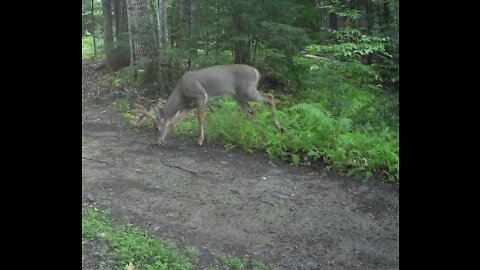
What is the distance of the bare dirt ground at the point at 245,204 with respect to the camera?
565 centimetres

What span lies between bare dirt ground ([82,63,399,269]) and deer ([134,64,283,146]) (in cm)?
54

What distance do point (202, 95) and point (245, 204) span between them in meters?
3.57

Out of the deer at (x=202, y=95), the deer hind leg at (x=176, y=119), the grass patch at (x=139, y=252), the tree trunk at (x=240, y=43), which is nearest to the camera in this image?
the grass patch at (x=139, y=252)

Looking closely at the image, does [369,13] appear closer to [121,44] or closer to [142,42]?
[142,42]

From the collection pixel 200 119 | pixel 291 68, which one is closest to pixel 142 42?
pixel 291 68

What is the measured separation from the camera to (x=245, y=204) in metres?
6.86

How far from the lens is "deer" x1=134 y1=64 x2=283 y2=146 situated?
9688 mm

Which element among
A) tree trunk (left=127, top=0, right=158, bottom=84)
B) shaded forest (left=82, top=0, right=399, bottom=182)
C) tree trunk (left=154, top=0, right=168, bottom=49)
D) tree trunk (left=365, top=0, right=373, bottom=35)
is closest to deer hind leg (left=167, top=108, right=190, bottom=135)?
shaded forest (left=82, top=0, right=399, bottom=182)

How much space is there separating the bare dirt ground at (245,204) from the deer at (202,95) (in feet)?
1.78

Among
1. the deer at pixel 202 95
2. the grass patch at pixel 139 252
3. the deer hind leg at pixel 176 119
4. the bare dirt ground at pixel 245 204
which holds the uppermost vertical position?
the deer at pixel 202 95

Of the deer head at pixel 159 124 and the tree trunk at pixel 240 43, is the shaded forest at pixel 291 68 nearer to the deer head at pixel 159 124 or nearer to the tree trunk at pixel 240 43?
the tree trunk at pixel 240 43

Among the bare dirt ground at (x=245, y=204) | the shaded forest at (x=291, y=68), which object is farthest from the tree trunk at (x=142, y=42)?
the bare dirt ground at (x=245, y=204)
